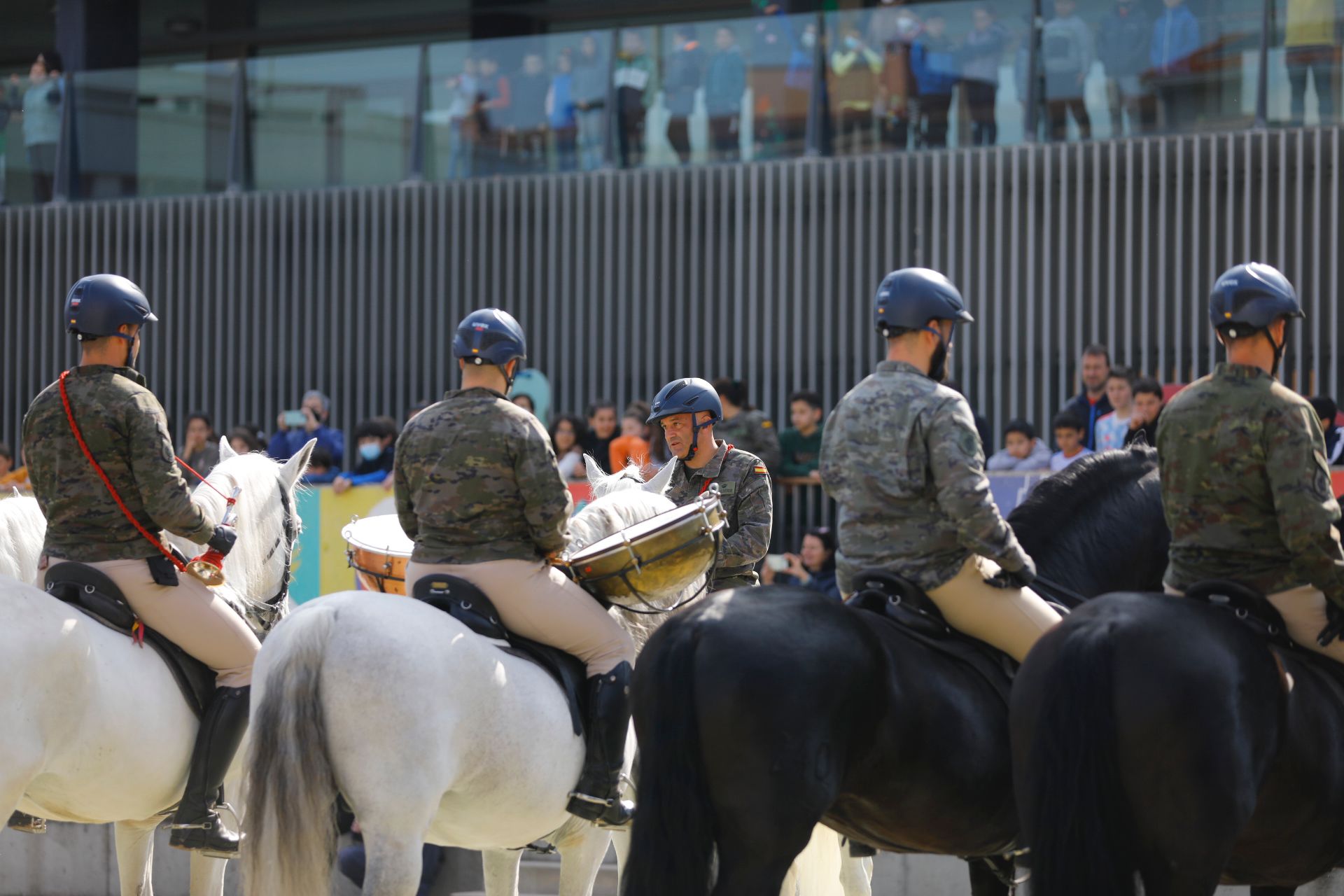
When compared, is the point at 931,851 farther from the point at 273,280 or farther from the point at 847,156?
the point at 273,280

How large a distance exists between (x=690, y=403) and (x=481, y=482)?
1588 mm

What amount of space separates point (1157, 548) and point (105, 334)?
3.75 meters

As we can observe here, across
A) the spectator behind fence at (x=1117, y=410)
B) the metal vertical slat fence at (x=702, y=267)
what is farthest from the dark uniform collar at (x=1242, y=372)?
the metal vertical slat fence at (x=702, y=267)

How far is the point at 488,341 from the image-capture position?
551cm

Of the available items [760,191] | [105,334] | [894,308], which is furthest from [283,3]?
[894,308]

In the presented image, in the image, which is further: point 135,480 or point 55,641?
point 135,480

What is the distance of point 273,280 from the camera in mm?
16391

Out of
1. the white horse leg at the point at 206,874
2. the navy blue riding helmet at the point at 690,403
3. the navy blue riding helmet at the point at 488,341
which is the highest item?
the navy blue riding helmet at the point at 488,341

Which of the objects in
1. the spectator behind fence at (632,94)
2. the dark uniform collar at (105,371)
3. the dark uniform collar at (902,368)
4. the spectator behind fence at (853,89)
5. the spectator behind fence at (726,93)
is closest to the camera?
the dark uniform collar at (902,368)

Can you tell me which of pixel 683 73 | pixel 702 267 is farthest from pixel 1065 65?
pixel 702 267

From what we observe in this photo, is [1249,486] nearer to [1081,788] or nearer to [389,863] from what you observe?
[1081,788]

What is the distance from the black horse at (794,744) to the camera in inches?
172

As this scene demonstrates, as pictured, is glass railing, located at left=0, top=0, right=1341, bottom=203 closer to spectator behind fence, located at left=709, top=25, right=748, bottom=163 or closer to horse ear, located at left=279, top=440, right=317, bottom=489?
spectator behind fence, located at left=709, top=25, right=748, bottom=163

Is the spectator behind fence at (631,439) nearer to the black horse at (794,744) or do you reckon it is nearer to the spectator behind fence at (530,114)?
the spectator behind fence at (530,114)
